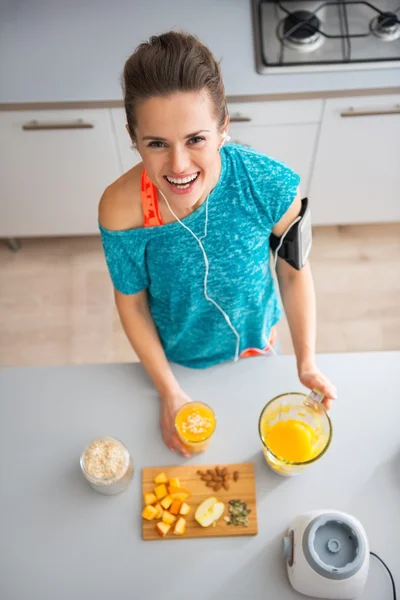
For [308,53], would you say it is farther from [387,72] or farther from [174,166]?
[174,166]

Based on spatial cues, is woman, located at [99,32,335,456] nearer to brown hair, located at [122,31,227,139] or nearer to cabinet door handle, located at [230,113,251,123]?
brown hair, located at [122,31,227,139]

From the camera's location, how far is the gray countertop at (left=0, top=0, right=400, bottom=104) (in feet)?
6.13

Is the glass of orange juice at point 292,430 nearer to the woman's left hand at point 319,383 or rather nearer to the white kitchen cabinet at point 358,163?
the woman's left hand at point 319,383

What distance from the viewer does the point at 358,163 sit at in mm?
2223

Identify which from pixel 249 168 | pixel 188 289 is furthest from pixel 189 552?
pixel 249 168

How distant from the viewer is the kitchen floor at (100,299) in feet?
7.80

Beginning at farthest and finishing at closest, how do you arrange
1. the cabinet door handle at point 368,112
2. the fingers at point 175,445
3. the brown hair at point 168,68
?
1. the cabinet door handle at point 368,112
2. the fingers at point 175,445
3. the brown hair at point 168,68

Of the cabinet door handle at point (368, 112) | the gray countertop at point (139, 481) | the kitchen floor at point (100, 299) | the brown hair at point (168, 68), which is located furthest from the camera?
the kitchen floor at point (100, 299)

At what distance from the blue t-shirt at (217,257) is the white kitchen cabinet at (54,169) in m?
0.95

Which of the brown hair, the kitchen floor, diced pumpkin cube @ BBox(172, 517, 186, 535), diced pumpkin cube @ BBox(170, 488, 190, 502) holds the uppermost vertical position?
the brown hair

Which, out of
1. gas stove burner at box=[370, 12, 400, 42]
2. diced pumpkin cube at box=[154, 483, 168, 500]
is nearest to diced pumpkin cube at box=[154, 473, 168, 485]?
diced pumpkin cube at box=[154, 483, 168, 500]

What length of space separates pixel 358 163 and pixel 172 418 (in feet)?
4.83

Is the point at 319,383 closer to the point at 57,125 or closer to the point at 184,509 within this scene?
the point at 184,509

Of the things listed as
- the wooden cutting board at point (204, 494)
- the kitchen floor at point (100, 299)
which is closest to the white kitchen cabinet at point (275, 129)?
the kitchen floor at point (100, 299)
